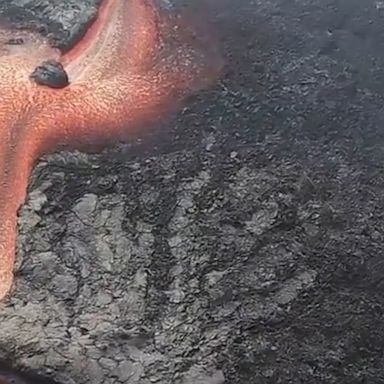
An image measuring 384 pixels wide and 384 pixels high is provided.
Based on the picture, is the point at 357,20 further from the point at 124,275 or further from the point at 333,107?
the point at 124,275

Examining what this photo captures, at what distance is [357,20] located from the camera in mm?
8547

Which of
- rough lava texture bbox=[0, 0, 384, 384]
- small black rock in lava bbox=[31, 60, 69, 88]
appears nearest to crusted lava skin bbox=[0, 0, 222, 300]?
small black rock in lava bbox=[31, 60, 69, 88]

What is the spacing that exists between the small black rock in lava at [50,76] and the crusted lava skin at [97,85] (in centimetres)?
6

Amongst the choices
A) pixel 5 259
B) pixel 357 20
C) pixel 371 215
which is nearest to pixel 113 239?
pixel 5 259

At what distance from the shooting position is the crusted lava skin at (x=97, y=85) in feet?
22.5

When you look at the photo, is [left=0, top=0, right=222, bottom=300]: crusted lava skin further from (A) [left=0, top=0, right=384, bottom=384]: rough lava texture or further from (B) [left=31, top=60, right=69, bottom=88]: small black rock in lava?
(A) [left=0, top=0, right=384, bottom=384]: rough lava texture

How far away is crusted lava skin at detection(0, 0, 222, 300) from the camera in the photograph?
687cm

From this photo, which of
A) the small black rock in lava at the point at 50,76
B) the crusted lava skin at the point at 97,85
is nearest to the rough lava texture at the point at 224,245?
the crusted lava skin at the point at 97,85

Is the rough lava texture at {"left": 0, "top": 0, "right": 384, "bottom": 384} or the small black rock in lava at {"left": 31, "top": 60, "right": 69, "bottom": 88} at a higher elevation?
the small black rock in lava at {"left": 31, "top": 60, "right": 69, "bottom": 88}

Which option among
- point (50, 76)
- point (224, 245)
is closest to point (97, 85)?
point (50, 76)

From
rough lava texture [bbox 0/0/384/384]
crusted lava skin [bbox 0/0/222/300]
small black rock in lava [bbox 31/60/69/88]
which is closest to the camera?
rough lava texture [bbox 0/0/384/384]

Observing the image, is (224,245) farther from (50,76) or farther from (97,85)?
(50,76)

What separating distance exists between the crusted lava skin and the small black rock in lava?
2.2 inches

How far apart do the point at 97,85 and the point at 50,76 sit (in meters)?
0.48
